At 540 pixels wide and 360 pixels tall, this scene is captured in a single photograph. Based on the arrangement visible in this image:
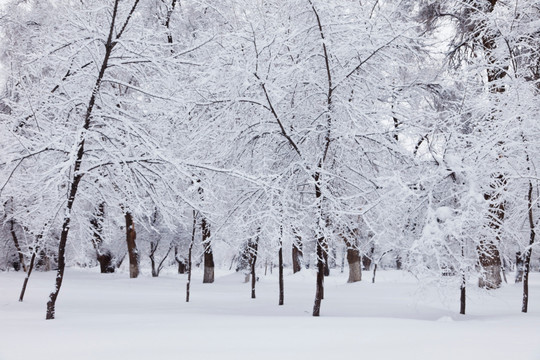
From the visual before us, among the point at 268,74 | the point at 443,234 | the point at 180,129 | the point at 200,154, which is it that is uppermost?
the point at 268,74

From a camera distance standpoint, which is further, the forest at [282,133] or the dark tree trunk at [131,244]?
the dark tree trunk at [131,244]

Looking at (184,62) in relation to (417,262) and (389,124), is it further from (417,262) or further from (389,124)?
(417,262)

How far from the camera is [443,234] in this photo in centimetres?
674

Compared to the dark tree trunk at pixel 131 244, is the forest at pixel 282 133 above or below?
above

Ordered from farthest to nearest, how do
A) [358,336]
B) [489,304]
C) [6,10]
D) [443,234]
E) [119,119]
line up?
[6,10] → [489,304] → [119,119] → [443,234] → [358,336]

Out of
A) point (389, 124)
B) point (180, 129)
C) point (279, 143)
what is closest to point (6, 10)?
point (180, 129)

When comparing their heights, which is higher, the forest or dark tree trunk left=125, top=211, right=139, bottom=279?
the forest

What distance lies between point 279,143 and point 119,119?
295 cm

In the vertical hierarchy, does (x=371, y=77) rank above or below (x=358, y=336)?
above

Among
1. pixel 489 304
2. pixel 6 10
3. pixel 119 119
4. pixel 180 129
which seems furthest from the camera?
pixel 6 10

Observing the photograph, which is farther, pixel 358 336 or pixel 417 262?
pixel 417 262

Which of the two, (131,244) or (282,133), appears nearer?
(282,133)

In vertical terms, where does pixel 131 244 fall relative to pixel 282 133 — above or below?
below

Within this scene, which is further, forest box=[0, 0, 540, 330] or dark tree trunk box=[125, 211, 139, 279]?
dark tree trunk box=[125, 211, 139, 279]
